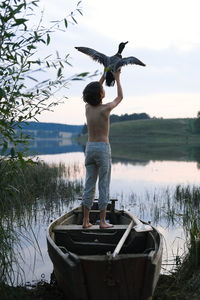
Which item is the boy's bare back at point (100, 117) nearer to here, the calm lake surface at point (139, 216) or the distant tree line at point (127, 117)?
the calm lake surface at point (139, 216)

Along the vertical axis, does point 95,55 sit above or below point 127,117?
below

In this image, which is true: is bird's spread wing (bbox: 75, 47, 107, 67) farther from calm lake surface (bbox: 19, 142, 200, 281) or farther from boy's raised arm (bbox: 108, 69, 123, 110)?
calm lake surface (bbox: 19, 142, 200, 281)

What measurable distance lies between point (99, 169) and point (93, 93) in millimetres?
1144

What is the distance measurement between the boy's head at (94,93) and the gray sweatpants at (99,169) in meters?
0.63

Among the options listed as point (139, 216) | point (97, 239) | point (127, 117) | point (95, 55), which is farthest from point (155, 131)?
point (97, 239)

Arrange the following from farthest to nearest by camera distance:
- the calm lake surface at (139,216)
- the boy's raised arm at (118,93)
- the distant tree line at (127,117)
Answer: the distant tree line at (127,117), the calm lake surface at (139,216), the boy's raised arm at (118,93)

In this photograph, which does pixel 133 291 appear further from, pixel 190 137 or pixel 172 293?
pixel 190 137

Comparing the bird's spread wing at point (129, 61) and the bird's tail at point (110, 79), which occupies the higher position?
the bird's spread wing at point (129, 61)

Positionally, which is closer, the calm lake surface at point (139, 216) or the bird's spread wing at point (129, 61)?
the bird's spread wing at point (129, 61)

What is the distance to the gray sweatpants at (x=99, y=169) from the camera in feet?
17.3

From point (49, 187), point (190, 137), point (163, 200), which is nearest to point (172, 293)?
point (163, 200)

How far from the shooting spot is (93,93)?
17.1 feet

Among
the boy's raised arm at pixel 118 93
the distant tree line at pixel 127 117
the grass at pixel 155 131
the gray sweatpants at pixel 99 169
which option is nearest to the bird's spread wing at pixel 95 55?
the boy's raised arm at pixel 118 93

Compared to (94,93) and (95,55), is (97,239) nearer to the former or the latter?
(94,93)
